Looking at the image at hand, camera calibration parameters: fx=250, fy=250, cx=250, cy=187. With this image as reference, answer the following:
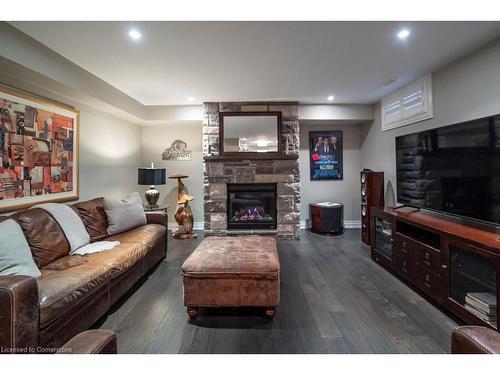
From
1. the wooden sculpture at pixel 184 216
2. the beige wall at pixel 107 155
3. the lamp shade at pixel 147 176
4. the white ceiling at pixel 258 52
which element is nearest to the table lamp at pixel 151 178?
the lamp shade at pixel 147 176

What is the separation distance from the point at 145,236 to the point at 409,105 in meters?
3.92

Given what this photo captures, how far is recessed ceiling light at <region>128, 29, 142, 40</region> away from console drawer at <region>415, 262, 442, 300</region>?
3.36 m

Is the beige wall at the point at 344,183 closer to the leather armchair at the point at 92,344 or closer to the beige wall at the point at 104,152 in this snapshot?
the beige wall at the point at 104,152

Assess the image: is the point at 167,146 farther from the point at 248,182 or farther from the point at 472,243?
the point at 472,243

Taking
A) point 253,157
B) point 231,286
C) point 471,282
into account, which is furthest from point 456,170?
point 253,157

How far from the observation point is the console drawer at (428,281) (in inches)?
86.6

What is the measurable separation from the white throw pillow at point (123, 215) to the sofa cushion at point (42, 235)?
27.5 inches

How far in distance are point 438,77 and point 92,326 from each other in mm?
4417

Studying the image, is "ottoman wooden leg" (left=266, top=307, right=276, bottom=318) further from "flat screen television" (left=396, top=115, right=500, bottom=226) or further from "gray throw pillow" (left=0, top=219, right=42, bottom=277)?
"flat screen television" (left=396, top=115, right=500, bottom=226)

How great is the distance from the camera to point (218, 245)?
2607 mm
